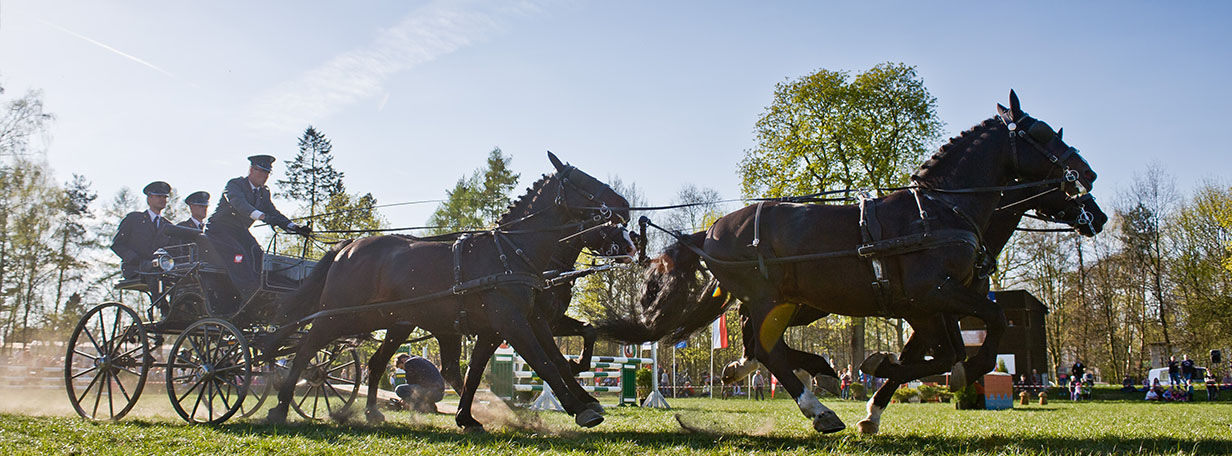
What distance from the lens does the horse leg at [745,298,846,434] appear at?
6.86m

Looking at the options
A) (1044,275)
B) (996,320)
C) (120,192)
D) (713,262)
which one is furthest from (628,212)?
(1044,275)

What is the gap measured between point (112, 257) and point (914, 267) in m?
35.9

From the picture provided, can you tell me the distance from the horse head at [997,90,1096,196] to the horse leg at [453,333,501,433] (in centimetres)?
535

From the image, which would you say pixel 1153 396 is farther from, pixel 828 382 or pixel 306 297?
pixel 306 297

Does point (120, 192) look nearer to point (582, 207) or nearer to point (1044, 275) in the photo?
point (582, 207)

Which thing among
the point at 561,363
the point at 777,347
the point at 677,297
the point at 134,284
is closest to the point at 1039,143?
the point at 777,347

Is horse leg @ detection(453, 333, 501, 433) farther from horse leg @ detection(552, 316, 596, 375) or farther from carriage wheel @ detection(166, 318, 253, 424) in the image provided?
carriage wheel @ detection(166, 318, 253, 424)

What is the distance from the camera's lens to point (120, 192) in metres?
37.4

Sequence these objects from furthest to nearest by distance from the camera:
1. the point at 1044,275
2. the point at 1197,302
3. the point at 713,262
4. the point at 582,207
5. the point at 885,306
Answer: the point at 1044,275
the point at 1197,302
the point at 582,207
the point at 713,262
the point at 885,306

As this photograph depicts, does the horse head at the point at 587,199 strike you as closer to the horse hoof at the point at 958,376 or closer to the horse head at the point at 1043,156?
the horse hoof at the point at 958,376

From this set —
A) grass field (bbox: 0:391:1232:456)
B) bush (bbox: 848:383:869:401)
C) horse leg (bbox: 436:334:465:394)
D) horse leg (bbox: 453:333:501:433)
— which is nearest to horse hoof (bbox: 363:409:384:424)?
grass field (bbox: 0:391:1232:456)

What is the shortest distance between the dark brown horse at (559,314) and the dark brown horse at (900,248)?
1.11 meters

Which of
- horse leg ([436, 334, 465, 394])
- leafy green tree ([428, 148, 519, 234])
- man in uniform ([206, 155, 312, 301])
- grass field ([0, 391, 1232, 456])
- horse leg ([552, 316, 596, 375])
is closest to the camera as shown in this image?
grass field ([0, 391, 1232, 456])

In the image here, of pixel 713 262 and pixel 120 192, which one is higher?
pixel 120 192
